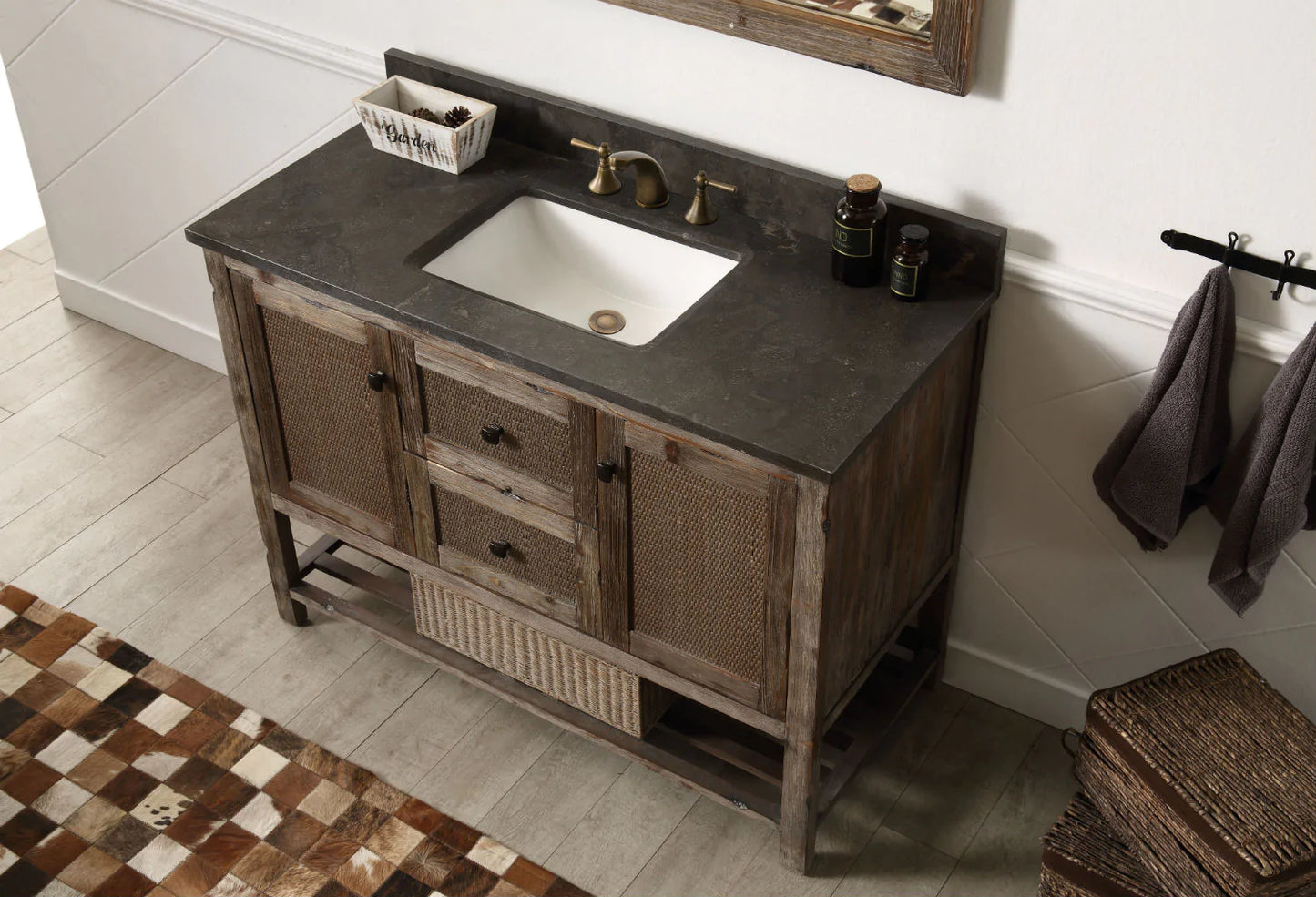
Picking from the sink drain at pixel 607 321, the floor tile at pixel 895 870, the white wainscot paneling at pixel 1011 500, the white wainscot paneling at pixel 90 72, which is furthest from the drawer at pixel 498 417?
the white wainscot paneling at pixel 90 72

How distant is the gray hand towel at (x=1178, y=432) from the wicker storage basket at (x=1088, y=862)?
1.53 ft

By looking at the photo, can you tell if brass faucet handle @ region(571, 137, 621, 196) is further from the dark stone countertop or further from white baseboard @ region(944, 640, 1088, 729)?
white baseboard @ region(944, 640, 1088, 729)

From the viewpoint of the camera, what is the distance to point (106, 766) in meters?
2.63

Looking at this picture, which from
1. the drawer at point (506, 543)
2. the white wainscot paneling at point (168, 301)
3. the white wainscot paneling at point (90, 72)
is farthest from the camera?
the white wainscot paneling at point (168, 301)

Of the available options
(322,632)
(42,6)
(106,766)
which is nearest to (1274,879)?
(322,632)

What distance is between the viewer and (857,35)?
7.07 feet

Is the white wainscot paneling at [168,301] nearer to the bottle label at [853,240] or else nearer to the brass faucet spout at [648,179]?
the brass faucet spout at [648,179]

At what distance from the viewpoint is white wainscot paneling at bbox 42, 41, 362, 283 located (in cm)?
293

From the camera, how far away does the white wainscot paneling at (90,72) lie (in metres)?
3.04

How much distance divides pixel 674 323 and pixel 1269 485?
915 millimetres

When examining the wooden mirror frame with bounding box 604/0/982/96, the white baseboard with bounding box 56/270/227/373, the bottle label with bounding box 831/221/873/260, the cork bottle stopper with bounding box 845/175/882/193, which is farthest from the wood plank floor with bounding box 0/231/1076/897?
the wooden mirror frame with bounding box 604/0/982/96

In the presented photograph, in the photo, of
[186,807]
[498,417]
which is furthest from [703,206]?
[186,807]

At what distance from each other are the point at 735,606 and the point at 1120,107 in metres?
0.92

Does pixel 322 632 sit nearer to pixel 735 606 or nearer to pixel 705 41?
pixel 735 606
